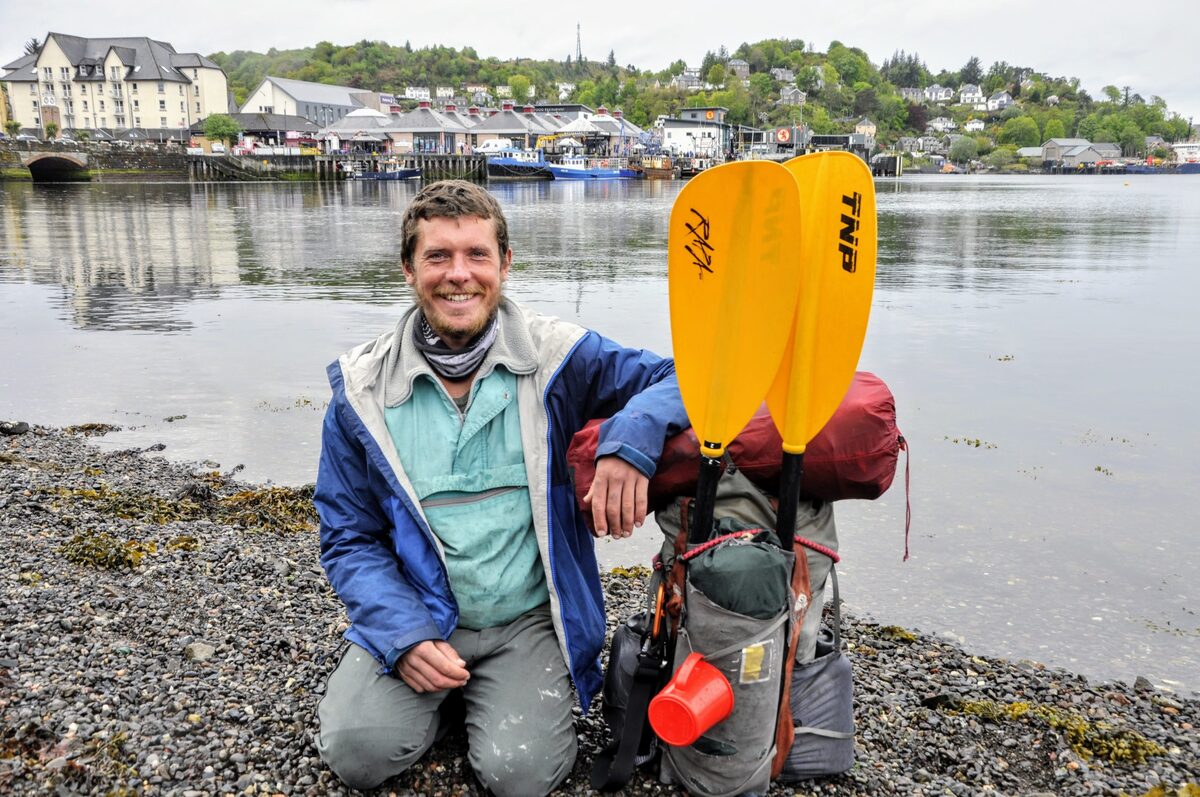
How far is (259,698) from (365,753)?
85cm

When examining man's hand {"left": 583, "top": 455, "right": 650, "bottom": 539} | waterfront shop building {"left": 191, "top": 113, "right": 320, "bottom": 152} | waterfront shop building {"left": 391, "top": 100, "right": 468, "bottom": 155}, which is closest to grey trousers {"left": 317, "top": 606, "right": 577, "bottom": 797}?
man's hand {"left": 583, "top": 455, "right": 650, "bottom": 539}

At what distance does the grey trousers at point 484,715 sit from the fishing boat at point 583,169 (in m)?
99.2

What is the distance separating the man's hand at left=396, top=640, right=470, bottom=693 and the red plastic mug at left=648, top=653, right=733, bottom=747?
28.0 inches

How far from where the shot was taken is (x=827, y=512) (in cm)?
315

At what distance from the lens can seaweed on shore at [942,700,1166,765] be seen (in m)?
3.71

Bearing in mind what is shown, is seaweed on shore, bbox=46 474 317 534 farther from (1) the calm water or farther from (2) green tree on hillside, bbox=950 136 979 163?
(2) green tree on hillside, bbox=950 136 979 163

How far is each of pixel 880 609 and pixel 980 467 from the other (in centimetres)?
321

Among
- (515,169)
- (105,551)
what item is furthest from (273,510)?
(515,169)

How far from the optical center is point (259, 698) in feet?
12.3

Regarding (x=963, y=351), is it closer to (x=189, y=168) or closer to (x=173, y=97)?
(x=189, y=168)

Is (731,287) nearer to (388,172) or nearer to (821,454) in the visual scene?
(821,454)

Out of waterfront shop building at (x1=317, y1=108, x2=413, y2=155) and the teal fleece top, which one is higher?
waterfront shop building at (x1=317, y1=108, x2=413, y2=155)

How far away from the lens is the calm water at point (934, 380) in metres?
5.75

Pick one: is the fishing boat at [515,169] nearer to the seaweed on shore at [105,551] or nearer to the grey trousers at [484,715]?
the seaweed on shore at [105,551]
